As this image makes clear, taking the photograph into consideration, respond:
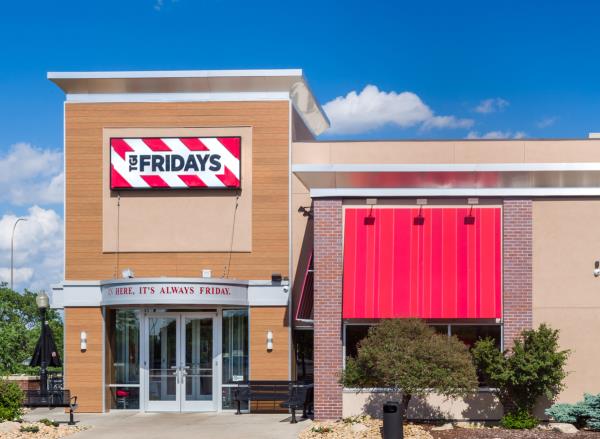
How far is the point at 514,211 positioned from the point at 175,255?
932 cm

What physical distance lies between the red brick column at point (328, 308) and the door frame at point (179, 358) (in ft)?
13.8

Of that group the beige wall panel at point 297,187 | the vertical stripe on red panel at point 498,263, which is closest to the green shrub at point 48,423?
the beige wall panel at point 297,187

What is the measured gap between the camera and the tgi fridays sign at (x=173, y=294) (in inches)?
955

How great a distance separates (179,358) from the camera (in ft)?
82.9

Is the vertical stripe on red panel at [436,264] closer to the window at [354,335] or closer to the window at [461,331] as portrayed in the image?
the window at [461,331]

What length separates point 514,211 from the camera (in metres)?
21.8

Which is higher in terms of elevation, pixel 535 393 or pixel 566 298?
pixel 566 298

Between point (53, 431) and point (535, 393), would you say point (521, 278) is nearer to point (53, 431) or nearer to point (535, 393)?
point (535, 393)

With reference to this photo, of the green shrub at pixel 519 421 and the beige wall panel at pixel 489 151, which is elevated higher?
the beige wall panel at pixel 489 151

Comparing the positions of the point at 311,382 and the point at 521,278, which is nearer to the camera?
the point at 521,278

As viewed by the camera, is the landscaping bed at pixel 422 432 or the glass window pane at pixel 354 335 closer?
the landscaping bed at pixel 422 432

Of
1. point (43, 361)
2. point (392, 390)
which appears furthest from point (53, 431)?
point (392, 390)

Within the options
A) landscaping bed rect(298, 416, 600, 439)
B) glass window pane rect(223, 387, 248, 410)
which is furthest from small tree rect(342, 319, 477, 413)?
glass window pane rect(223, 387, 248, 410)

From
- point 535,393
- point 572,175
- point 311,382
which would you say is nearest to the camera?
point 535,393
